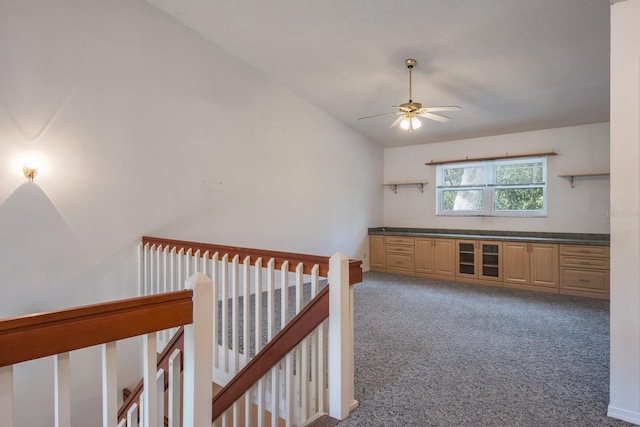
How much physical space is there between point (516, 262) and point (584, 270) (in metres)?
0.81

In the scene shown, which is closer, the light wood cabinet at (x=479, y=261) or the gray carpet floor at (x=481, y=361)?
the gray carpet floor at (x=481, y=361)

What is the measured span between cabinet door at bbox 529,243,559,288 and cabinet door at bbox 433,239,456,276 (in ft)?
3.69

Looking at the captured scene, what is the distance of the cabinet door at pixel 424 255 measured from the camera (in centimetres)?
613

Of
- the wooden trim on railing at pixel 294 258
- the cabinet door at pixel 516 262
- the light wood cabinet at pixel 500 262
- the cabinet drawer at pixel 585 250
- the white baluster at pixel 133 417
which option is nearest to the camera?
the wooden trim on railing at pixel 294 258

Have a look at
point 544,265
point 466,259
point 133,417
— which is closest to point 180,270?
point 133,417

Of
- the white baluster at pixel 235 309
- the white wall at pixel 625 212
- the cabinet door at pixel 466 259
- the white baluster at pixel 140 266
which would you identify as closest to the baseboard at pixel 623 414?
the white wall at pixel 625 212

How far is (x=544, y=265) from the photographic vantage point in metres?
5.09

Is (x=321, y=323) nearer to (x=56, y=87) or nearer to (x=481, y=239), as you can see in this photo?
(x=56, y=87)

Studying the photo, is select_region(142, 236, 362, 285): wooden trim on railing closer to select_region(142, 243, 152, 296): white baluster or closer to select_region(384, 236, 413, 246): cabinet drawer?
select_region(142, 243, 152, 296): white baluster

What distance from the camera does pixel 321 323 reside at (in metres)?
2.05

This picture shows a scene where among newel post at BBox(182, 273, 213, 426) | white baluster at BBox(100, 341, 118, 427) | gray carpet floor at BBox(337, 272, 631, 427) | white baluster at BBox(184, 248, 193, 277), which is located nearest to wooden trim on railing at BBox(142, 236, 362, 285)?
white baluster at BBox(184, 248, 193, 277)

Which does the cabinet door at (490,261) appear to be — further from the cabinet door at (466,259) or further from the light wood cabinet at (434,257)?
the light wood cabinet at (434,257)

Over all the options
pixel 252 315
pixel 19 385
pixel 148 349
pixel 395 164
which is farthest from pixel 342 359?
pixel 395 164

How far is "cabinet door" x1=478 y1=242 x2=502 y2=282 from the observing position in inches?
216
